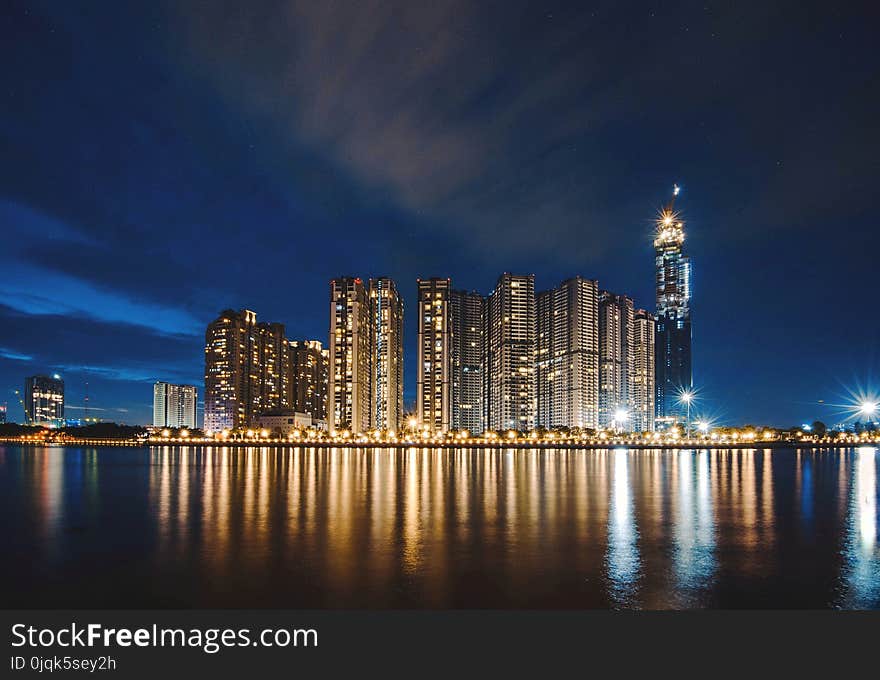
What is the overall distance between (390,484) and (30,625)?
41454 mm

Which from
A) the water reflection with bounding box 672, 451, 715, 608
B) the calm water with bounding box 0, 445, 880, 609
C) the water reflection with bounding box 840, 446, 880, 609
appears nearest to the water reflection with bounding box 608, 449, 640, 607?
the calm water with bounding box 0, 445, 880, 609

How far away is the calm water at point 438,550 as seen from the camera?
17.6 metres

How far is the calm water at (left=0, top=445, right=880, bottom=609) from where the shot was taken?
1762 centimetres

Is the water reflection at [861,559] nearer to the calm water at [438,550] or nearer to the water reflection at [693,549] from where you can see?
the calm water at [438,550]

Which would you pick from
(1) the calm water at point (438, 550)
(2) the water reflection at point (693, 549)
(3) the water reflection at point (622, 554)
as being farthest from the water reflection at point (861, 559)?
(3) the water reflection at point (622, 554)

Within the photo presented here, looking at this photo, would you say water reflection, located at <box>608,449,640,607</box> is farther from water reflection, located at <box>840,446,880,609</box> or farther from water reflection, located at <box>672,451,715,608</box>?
water reflection, located at <box>840,446,880,609</box>

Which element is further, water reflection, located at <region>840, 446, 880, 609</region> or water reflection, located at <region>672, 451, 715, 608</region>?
water reflection, located at <region>672, 451, 715, 608</region>

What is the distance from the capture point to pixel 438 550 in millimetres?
23547

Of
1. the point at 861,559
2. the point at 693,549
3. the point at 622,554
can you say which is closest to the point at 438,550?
the point at 622,554

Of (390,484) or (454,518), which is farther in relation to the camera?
(390,484)

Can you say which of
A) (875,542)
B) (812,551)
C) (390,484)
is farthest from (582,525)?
(390,484)

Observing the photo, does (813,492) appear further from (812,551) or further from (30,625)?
(30,625)

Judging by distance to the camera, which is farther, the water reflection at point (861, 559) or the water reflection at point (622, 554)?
the water reflection at point (622, 554)

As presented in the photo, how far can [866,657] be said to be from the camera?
12.5m
